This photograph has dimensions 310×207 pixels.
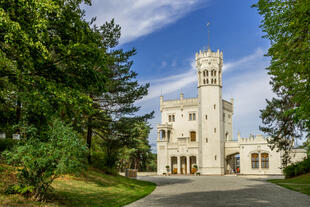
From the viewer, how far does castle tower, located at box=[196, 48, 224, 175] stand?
45.9 metres

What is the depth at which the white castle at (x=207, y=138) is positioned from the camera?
4469 cm

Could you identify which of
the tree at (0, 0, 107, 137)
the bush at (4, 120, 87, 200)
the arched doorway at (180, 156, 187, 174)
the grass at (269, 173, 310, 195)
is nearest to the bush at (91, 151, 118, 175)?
the tree at (0, 0, 107, 137)

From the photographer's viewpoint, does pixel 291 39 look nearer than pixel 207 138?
Yes

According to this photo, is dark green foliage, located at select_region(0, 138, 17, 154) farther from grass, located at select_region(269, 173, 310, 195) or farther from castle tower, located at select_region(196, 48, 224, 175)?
castle tower, located at select_region(196, 48, 224, 175)

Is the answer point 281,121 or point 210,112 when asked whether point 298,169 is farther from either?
point 210,112

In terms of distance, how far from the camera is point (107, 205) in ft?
35.7

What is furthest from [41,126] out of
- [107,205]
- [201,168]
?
[201,168]

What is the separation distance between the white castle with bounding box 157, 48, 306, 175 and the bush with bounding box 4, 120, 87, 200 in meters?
38.3

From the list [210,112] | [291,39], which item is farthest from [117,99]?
[210,112]

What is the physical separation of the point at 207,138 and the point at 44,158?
3973cm

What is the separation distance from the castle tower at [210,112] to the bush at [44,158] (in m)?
38.4

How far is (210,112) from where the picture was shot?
4706 cm

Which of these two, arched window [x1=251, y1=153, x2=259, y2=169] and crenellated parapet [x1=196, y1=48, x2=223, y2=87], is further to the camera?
crenellated parapet [x1=196, y1=48, x2=223, y2=87]

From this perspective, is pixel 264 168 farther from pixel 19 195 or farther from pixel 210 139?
pixel 19 195
